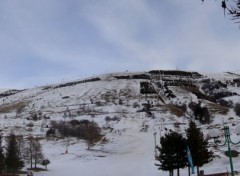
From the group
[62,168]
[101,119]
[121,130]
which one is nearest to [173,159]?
[62,168]

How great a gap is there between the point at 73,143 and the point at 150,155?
1396 inches

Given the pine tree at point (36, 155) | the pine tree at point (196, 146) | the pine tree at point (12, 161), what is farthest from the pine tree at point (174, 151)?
the pine tree at point (36, 155)

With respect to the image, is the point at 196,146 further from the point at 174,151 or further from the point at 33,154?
the point at 33,154

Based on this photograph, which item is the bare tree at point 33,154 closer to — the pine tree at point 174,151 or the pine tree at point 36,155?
the pine tree at point 36,155

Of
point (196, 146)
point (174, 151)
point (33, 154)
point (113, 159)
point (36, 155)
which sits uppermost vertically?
point (196, 146)

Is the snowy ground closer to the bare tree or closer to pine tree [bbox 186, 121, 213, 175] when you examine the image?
the bare tree

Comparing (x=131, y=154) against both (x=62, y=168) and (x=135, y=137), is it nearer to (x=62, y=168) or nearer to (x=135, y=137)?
(x=62, y=168)

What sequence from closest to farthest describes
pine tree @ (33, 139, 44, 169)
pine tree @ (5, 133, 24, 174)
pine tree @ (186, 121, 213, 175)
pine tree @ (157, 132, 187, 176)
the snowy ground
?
pine tree @ (186, 121, 213, 175)
pine tree @ (157, 132, 187, 176)
pine tree @ (5, 133, 24, 174)
the snowy ground
pine tree @ (33, 139, 44, 169)

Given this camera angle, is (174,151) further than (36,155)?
No

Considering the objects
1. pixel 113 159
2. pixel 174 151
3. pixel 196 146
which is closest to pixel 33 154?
pixel 113 159

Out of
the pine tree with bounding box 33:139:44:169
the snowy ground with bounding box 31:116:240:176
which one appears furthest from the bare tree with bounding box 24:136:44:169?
the snowy ground with bounding box 31:116:240:176

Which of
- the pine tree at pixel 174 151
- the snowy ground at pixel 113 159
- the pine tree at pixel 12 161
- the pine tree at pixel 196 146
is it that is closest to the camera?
the pine tree at pixel 196 146

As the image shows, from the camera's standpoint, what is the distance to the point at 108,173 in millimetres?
82812

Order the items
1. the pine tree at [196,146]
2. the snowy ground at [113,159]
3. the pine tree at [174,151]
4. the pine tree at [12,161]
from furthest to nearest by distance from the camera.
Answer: the snowy ground at [113,159] → the pine tree at [12,161] → the pine tree at [174,151] → the pine tree at [196,146]
